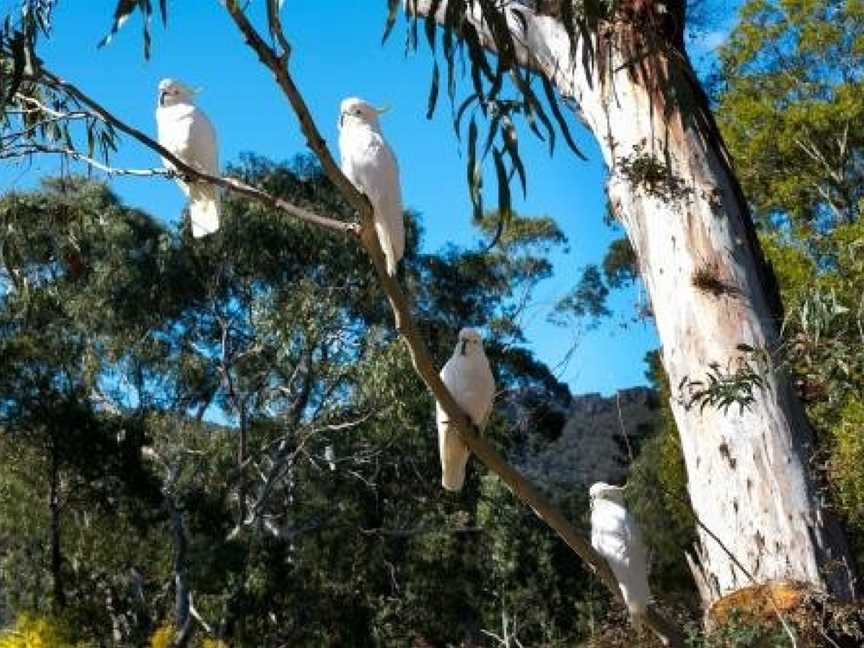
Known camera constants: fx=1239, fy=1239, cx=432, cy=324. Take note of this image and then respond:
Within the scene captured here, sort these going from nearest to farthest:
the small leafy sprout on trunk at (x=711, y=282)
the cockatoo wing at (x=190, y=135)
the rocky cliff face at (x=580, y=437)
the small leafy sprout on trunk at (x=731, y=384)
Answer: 1. the small leafy sprout on trunk at (x=731, y=384)
2. the small leafy sprout on trunk at (x=711, y=282)
3. the cockatoo wing at (x=190, y=135)
4. the rocky cliff face at (x=580, y=437)

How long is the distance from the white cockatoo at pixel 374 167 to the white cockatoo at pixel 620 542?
73 centimetres

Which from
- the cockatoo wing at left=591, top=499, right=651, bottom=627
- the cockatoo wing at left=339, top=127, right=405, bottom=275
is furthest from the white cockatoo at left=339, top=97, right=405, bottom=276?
the cockatoo wing at left=591, top=499, right=651, bottom=627

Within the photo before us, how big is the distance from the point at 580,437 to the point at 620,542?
46.1 ft

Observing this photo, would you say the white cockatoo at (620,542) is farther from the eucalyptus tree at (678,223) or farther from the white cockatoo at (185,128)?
the white cockatoo at (185,128)

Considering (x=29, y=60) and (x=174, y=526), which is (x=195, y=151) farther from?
(x=174, y=526)

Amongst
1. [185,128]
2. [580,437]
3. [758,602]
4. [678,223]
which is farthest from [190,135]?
[580,437]

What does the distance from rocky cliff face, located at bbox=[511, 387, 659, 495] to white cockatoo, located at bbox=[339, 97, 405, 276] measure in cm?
971

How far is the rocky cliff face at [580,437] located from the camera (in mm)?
13617

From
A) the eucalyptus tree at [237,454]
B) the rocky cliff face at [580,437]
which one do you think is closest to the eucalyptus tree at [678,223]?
the eucalyptus tree at [237,454]

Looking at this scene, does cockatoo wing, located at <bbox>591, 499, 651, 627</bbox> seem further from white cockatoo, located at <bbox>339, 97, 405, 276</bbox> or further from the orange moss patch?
white cockatoo, located at <bbox>339, 97, 405, 276</bbox>

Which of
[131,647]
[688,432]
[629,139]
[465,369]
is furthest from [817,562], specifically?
[131,647]

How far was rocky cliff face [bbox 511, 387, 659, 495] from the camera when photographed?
13617 millimetres

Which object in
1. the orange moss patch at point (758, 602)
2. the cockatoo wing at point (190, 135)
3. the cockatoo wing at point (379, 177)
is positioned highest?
the cockatoo wing at point (190, 135)

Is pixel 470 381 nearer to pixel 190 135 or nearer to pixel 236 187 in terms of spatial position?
pixel 236 187
